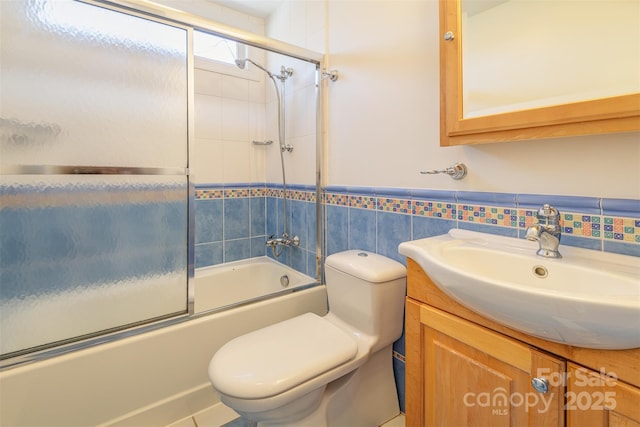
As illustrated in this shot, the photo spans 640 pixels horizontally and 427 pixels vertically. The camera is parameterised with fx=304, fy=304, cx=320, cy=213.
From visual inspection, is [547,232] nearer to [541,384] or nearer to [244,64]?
[541,384]

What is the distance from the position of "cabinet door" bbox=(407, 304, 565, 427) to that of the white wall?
51 cm

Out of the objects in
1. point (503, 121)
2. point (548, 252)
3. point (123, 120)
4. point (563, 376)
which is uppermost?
point (123, 120)

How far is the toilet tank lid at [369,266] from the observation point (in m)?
1.24

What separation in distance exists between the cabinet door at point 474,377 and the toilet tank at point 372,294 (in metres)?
0.28

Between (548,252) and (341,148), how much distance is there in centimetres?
111

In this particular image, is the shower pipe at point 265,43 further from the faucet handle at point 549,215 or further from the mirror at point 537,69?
the faucet handle at point 549,215

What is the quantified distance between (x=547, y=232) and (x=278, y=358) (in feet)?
3.02

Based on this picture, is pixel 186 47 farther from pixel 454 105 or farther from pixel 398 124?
pixel 454 105

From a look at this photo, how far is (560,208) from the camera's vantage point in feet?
3.00

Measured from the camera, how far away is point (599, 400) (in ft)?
1.93

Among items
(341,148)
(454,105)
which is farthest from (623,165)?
(341,148)

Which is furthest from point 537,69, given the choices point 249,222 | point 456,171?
point 249,222

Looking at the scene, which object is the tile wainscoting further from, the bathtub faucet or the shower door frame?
the shower door frame

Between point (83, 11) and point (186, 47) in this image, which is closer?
point (83, 11)
